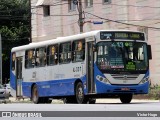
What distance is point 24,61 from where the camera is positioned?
A: 27.5 meters

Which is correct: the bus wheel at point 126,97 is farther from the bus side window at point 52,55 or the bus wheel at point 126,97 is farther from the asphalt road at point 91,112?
the asphalt road at point 91,112

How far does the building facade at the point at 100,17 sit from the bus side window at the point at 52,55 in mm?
12791

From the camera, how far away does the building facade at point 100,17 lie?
129ft

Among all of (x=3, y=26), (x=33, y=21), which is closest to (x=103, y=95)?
(x=33, y=21)

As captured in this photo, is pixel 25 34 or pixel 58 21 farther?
pixel 25 34

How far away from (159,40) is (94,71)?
18.9 meters

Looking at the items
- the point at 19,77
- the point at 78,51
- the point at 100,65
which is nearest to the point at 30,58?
the point at 19,77

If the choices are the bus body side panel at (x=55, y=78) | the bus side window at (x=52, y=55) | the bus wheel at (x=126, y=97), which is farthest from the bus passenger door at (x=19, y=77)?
the bus wheel at (x=126, y=97)

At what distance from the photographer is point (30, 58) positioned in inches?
1051

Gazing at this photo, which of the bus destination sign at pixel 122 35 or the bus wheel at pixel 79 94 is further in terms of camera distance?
the bus wheel at pixel 79 94

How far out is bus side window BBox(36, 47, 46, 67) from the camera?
25.0m

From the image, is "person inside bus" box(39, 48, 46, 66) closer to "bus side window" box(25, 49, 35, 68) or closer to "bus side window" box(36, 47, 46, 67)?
"bus side window" box(36, 47, 46, 67)

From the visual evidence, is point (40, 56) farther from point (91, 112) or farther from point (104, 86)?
point (91, 112)

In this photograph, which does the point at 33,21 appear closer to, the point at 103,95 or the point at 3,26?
the point at 3,26
